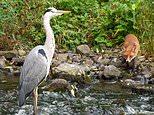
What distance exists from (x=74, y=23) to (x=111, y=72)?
276 cm

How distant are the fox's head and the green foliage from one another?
3.50ft

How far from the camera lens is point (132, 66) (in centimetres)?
994

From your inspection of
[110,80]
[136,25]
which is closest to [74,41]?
[136,25]

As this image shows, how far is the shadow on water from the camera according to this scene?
302 inches

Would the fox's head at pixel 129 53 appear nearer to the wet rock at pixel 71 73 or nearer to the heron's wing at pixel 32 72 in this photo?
the wet rock at pixel 71 73

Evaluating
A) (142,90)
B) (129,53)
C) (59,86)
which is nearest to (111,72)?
(129,53)

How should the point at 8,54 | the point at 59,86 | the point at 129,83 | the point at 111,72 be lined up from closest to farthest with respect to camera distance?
1. the point at 59,86
2. the point at 129,83
3. the point at 111,72
4. the point at 8,54

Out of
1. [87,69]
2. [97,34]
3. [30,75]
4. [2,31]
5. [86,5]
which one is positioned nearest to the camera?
[30,75]

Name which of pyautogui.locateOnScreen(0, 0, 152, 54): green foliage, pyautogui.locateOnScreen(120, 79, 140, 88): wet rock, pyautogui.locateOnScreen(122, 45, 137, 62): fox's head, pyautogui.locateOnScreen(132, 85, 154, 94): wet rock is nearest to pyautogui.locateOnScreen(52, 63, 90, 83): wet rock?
pyautogui.locateOnScreen(120, 79, 140, 88): wet rock

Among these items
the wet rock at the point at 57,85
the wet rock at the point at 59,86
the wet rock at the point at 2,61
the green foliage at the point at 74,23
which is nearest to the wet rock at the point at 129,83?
the wet rock at the point at 59,86

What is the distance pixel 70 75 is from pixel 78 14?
138 inches

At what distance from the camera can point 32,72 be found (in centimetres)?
745

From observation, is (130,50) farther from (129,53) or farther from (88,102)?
(88,102)

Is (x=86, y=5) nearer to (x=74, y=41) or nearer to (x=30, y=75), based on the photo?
(x=74, y=41)
